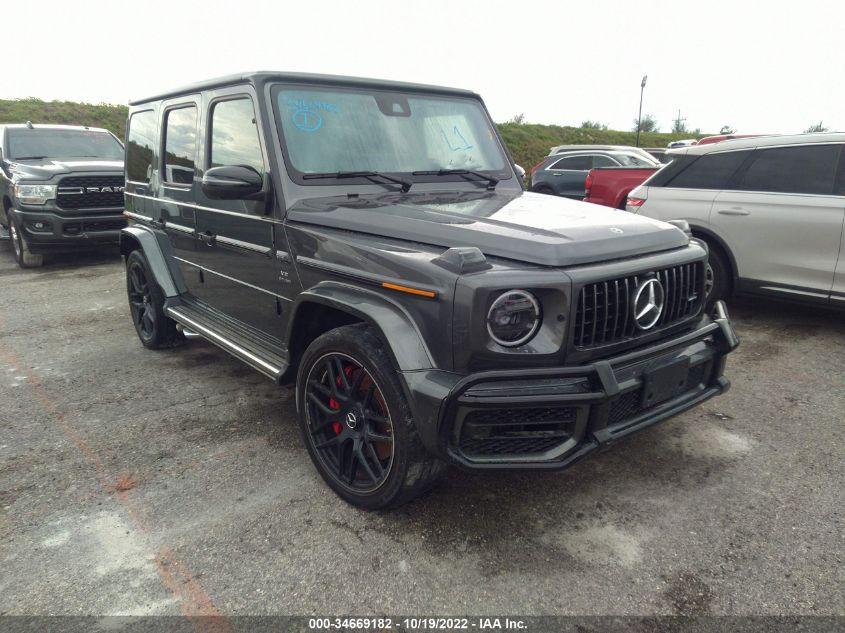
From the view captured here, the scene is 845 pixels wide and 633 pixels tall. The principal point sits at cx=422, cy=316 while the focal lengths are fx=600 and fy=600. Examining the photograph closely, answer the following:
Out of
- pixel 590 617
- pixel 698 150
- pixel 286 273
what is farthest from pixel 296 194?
pixel 698 150

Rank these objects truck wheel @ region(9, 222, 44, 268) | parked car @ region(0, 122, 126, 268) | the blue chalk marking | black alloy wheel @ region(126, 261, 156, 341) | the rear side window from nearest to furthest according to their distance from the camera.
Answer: the blue chalk marking
black alloy wheel @ region(126, 261, 156, 341)
parked car @ region(0, 122, 126, 268)
truck wheel @ region(9, 222, 44, 268)
the rear side window

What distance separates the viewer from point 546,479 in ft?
9.79

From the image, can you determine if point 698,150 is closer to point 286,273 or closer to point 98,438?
point 286,273

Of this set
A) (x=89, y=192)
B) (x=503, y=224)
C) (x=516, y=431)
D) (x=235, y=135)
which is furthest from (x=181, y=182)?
(x=89, y=192)

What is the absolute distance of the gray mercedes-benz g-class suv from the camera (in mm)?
2230

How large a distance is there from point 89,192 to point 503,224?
792 cm

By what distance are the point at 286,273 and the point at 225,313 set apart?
1034mm

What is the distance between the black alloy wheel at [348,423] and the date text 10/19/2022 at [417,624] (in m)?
0.57

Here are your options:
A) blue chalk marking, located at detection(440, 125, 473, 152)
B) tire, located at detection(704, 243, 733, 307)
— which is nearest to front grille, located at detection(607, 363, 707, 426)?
Result: blue chalk marking, located at detection(440, 125, 473, 152)

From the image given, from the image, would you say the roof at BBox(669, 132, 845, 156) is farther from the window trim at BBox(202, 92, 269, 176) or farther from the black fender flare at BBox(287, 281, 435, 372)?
the black fender flare at BBox(287, 281, 435, 372)

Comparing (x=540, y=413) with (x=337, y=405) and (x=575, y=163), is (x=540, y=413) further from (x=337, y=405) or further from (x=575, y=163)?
(x=575, y=163)

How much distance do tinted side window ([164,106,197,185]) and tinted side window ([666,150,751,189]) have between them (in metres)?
4.51

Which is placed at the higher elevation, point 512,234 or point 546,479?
point 512,234

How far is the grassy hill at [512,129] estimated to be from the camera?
84.7 ft
